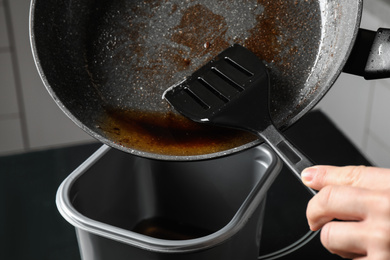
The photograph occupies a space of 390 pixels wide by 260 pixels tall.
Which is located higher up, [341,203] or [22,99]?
[341,203]

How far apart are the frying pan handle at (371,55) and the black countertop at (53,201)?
240 millimetres

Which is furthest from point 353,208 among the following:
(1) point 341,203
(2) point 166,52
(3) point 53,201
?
(3) point 53,201

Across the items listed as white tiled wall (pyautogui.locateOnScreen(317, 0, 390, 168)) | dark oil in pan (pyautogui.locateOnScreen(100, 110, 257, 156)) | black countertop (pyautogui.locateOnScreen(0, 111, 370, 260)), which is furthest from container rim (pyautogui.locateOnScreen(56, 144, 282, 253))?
white tiled wall (pyautogui.locateOnScreen(317, 0, 390, 168))

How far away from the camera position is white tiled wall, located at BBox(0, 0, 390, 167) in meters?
1.05

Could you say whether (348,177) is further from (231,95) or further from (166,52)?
(166,52)

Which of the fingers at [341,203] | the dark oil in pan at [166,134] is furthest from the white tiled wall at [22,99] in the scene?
the fingers at [341,203]

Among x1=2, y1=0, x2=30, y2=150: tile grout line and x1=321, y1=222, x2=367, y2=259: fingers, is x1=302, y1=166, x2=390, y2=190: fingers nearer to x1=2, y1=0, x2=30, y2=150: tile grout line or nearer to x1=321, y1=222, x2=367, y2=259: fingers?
x1=321, y1=222, x2=367, y2=259: fingers

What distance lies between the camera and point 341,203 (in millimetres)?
340

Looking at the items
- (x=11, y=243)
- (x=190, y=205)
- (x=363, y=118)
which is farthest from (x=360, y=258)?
(x=363, y=118)

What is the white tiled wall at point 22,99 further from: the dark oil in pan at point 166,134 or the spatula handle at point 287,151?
the spatula handle at point 287,151

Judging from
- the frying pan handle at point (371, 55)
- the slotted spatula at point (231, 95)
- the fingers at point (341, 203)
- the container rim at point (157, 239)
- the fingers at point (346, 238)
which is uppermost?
the frying pan handle at point (371, 55)

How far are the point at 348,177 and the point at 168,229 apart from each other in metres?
0.29

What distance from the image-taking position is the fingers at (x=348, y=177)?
0.35 metres

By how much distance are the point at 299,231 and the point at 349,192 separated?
32 centimetres
